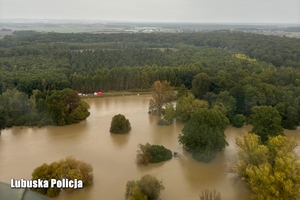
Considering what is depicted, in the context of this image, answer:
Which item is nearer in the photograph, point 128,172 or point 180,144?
point 128,172

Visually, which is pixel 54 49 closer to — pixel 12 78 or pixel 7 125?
pixel 12 78

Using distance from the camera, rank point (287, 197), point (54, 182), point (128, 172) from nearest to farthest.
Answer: point (287, 197) → point (54, 182) → point (128, 172)

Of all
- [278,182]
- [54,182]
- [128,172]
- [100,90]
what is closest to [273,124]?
[278,182]

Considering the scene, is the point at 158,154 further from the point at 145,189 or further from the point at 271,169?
the point at 271,169

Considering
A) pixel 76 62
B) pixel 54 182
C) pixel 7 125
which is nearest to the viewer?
pixel 54 182

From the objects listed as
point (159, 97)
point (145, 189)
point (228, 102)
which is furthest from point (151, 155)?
point (228, 102)

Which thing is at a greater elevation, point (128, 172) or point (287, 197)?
point (287, 197)
